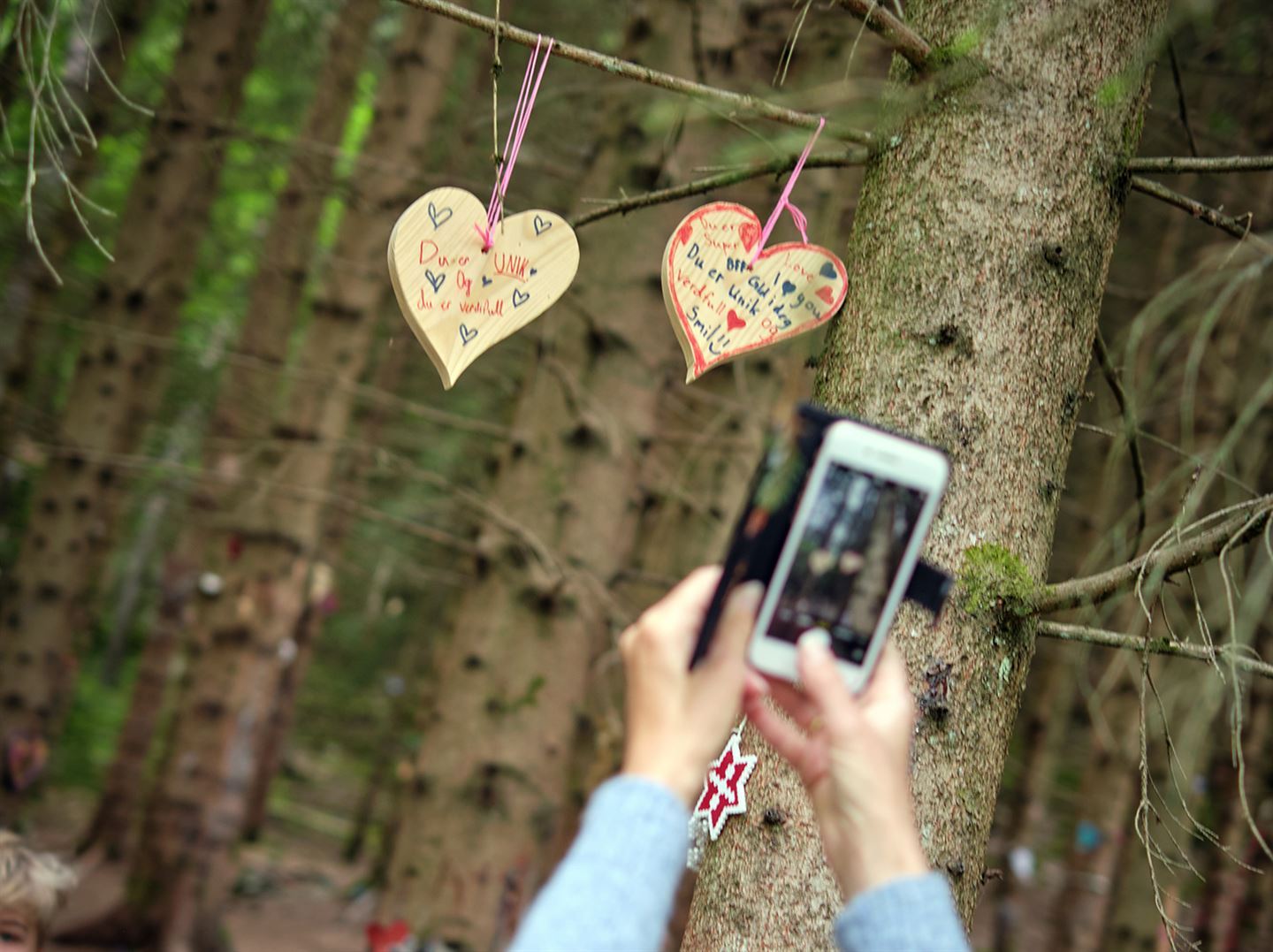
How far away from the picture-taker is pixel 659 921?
910mm

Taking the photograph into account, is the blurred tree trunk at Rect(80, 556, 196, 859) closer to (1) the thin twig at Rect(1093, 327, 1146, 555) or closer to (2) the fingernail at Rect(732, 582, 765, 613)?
(1) the thin twig at Rect(1093, 327, 1146, 555)

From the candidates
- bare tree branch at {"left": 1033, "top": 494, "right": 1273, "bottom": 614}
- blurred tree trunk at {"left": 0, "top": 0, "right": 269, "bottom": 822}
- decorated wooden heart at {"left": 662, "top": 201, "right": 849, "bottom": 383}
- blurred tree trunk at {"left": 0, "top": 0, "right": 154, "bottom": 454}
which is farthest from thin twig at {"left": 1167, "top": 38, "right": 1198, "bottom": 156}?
blurred tree trunk at {"left": 0, "top": 0, "right": 269, "bottom": 822}

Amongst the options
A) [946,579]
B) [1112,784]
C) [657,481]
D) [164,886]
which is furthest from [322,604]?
[946,579]

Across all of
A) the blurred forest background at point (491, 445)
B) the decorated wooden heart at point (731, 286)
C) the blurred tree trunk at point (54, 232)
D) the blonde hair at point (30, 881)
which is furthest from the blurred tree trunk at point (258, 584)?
the decorated wooden heart at point (731, 286)

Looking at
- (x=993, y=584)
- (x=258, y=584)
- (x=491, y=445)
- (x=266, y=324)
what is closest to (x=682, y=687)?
(x=993, y=584)

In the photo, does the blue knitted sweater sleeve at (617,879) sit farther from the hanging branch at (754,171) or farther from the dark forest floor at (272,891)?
the dark forest floor at (272,891)

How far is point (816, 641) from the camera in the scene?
3.31 feet

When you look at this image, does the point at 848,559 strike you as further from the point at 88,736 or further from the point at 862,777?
the point at 88,736

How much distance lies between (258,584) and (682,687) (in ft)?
18.6

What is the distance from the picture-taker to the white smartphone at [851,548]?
103cm

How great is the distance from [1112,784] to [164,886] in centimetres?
552

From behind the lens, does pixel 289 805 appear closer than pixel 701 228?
No

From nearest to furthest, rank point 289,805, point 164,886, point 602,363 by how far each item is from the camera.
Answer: point 602,363, point 164,886, point 289,805

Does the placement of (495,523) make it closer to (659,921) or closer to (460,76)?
(659,921)
